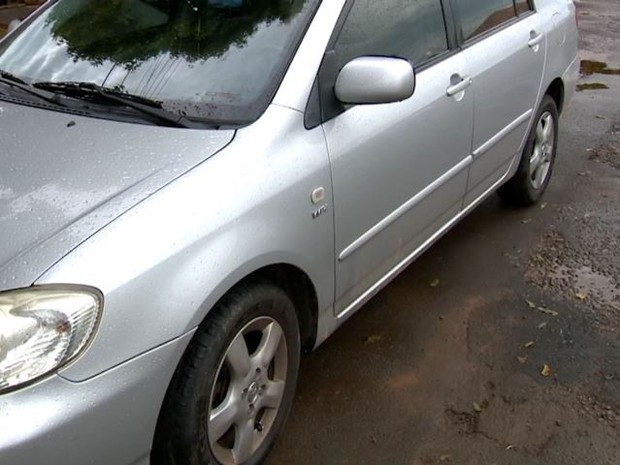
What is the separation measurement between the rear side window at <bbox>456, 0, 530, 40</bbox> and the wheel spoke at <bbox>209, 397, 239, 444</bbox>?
2.09 metres

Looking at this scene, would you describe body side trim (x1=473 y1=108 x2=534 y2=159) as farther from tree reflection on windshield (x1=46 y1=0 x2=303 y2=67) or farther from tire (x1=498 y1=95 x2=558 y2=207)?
tree reflection on windshield (x1=46 y1=0 x2=303 y2=67)

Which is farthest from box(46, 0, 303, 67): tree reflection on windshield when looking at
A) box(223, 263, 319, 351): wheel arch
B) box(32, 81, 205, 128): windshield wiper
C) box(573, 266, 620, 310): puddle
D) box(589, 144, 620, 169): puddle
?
box(589, 144, 620, 169): puddle

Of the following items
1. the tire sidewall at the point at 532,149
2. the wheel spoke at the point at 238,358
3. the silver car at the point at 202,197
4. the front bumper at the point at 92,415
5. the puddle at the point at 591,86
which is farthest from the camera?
the puddle at the point at 591,86

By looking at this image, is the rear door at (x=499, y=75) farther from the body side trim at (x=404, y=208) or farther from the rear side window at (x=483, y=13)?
the body side trim at (x=404, y=208)

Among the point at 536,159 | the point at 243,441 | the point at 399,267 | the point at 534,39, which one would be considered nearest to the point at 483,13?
the point at 534,39

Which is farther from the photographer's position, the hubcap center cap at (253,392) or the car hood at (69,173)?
the hubcap center cap at (253,392)

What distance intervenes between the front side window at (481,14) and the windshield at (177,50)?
3.69 feet

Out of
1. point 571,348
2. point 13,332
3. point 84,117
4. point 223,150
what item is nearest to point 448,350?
point 571,348

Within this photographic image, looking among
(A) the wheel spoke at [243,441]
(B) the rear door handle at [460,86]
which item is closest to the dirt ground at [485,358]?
(A) the wheel spoke at [243,441]

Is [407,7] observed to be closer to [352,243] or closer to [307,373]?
[352,243]

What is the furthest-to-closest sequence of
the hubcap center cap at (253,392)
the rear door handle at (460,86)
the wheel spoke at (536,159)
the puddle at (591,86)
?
the puddle at (591,86), the wheel spoke at (536,159), the rear door handle at (460,86), the hubcap center cap at (253,392)

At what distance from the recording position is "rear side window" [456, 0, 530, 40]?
11.5ft

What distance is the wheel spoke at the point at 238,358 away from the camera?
7.33 feet

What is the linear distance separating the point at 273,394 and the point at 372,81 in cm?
111
